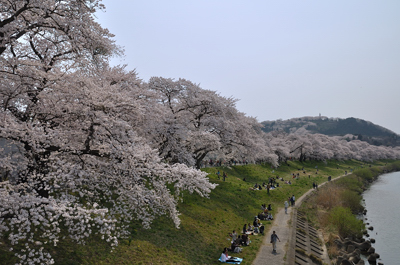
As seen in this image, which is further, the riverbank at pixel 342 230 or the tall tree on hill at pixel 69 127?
the riverbank at pixel 342 230

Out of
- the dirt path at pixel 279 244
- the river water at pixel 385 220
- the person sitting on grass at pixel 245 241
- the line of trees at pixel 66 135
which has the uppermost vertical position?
the line of trees at pixel 66 135

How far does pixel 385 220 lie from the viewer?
116 ft

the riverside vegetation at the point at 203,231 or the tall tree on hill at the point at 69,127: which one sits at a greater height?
the tall tree on hill at the point at 69,127

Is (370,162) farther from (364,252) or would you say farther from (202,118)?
(202,118)

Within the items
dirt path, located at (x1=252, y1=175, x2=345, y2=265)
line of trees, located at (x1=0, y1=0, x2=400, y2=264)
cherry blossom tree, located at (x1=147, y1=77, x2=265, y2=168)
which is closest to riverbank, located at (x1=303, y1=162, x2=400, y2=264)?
dirt path, located at (x1=252, y1=175, x2=345, y2=265)

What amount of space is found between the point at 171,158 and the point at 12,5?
1569 centimetres

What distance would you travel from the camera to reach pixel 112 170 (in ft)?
32.1

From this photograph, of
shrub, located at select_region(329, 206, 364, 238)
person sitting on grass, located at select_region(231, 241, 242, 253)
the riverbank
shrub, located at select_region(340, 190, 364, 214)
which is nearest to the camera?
person sitting on grass, located at select_region(231, 241, 242, 253)

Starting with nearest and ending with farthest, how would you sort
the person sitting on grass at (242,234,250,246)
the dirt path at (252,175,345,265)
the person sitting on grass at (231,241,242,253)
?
1. the dirt path at (252,175,345,265)
2. the person sitting on grass at (231,241,242,253)
3. the person sitting on grass at (242,234,250,246)

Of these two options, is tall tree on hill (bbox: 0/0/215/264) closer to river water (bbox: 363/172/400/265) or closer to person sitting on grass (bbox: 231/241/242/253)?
person sitting on grass (bbox: 231/241/242/253)

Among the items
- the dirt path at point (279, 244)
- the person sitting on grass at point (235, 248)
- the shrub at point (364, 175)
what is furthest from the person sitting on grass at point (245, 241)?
the shrub at point (364, 175)

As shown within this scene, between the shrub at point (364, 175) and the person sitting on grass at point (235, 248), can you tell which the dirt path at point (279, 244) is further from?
the shrub at point (364, 175)

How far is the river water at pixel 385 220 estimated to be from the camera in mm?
25781

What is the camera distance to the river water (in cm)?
2578
